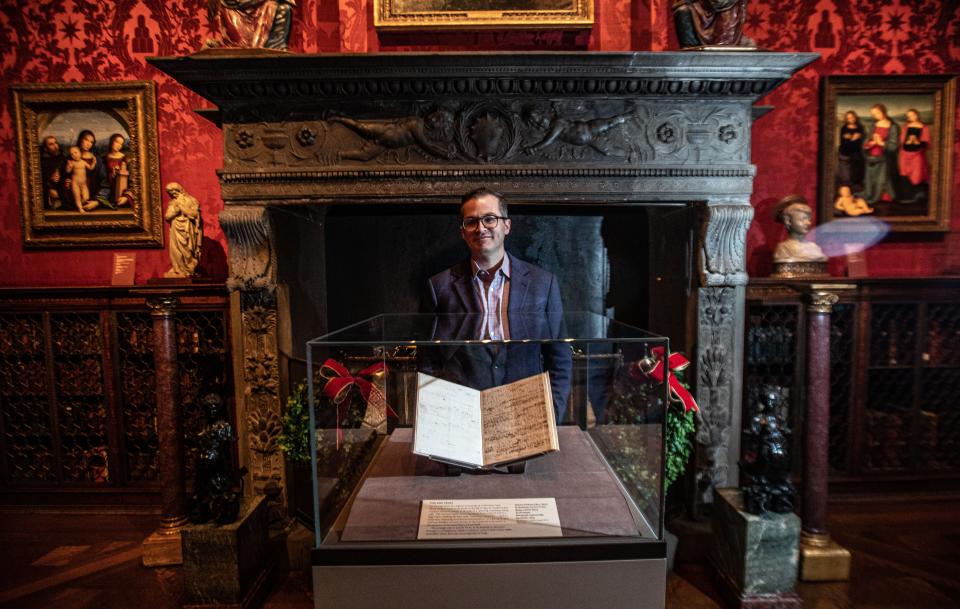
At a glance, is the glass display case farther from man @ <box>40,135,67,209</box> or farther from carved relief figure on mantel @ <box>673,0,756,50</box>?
man @ <box>40,135,67,209</box>

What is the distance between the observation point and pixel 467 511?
1.33 meters

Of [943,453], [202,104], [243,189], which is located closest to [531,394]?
[243,189]

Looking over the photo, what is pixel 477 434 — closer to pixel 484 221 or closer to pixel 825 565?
pixel 484 221

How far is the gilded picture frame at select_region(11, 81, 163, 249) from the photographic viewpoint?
10.8ft

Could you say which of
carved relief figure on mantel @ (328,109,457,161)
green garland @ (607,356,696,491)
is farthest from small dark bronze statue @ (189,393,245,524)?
green garland @ (607,356,696,491)

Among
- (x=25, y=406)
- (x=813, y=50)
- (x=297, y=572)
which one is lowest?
(x=297, y=572)

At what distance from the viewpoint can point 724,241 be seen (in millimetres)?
2555

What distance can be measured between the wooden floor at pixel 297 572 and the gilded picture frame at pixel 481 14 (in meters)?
3.23

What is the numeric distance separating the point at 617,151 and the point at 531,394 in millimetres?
1645

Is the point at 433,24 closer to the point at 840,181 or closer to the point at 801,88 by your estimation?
the point at 801,88

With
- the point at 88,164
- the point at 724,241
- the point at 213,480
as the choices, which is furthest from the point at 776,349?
the point at 88,164

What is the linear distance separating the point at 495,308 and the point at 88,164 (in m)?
3.43

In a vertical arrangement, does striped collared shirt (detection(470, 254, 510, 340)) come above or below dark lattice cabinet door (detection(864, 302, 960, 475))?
above

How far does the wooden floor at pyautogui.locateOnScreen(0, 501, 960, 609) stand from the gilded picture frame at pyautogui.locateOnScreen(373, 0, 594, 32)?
10.6ft
